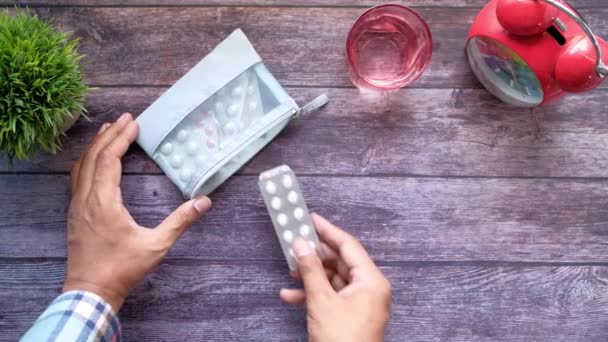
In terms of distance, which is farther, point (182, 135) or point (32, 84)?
point (182, 135)

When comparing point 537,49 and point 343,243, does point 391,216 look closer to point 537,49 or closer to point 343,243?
point 343,243

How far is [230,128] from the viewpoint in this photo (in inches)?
26.9

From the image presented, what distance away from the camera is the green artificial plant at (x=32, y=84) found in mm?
557

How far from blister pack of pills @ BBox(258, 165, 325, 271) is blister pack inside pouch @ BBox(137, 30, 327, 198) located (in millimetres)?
61

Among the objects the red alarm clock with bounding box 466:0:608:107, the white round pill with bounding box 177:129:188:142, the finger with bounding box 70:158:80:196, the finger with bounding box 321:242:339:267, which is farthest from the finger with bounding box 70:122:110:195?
the red alarm clock with bounding box 466:0:608:107

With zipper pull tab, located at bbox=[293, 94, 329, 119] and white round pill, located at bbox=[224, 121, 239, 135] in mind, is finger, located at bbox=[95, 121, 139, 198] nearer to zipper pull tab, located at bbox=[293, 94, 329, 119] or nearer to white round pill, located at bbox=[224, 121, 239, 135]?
white round pill, located at bbox=[224, 121, 239, 135]

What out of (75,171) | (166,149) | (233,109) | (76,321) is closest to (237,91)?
(233,109)

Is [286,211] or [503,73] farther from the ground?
[503,73]

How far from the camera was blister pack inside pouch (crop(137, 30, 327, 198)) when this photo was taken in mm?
674

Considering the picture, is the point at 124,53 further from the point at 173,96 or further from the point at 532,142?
the point at 532,142

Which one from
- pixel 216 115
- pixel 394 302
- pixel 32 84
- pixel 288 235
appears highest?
pixel 32 84

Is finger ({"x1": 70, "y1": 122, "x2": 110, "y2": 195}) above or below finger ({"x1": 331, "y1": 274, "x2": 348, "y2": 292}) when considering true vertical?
above

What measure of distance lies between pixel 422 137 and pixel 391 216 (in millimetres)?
122

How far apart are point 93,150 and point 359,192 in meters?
0.37
